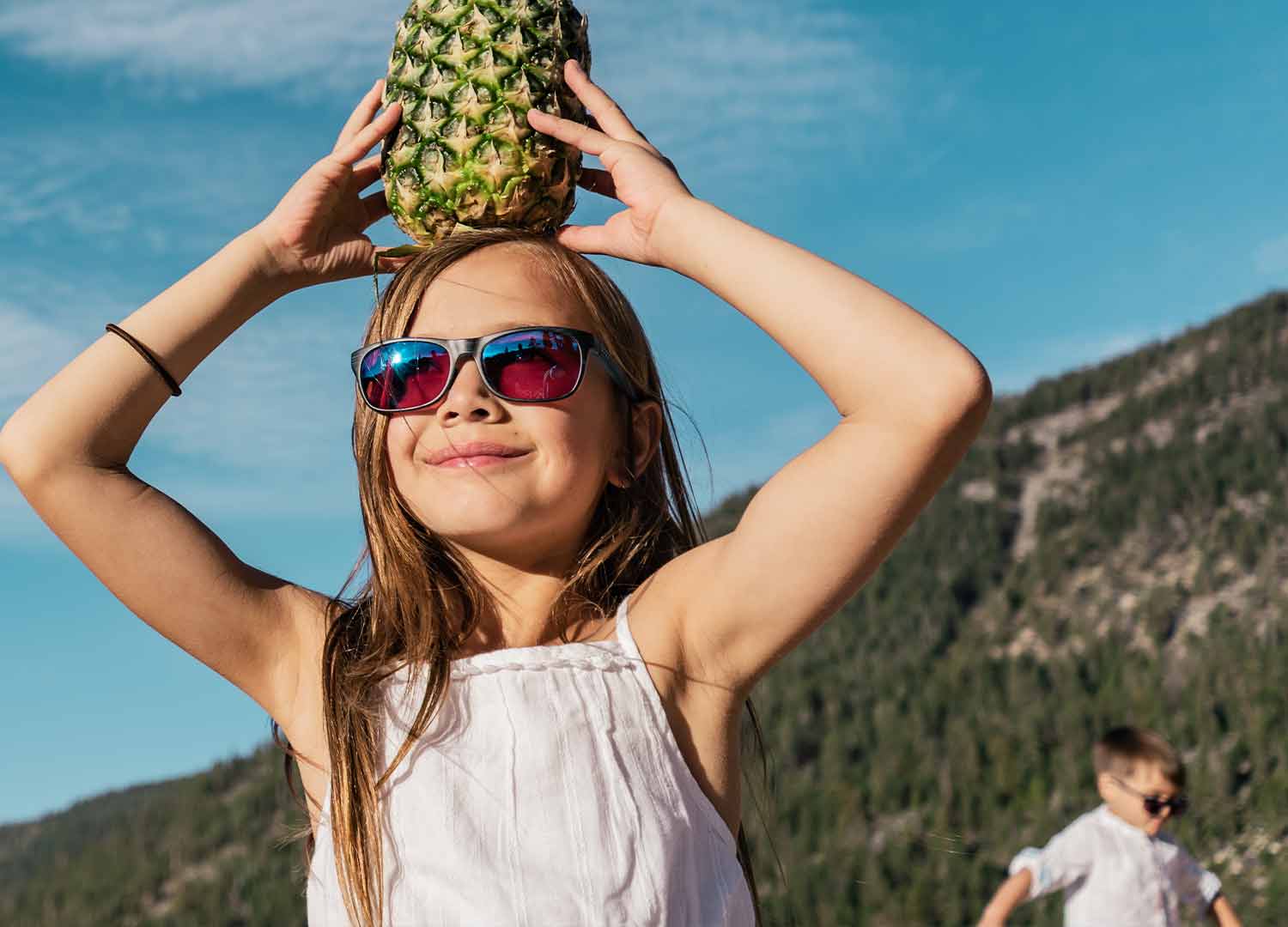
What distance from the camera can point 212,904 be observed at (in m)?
24.6

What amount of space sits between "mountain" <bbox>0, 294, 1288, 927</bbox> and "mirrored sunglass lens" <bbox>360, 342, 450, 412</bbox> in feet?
40.9

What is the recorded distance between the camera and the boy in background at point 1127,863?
6172mm

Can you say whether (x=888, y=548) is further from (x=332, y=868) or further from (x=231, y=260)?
(x=231, y=260)

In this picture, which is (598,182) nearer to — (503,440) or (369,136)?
(369,136)

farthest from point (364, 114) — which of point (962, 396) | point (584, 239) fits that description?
point (962, 396)

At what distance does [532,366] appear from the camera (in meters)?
2.29

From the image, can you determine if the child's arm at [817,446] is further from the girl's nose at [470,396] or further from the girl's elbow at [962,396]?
the girl's nose at [470,396]

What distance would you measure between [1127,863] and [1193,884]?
15.3 inches

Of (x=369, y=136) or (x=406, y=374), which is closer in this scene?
(x=406, y=374)

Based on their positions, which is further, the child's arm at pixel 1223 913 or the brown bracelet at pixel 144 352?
the child's arm at pixel 1223 913

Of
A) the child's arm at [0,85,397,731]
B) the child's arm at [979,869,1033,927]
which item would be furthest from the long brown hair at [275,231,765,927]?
the child's arm at [979,869,1033,927]

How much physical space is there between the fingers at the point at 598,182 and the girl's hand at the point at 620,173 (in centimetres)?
7

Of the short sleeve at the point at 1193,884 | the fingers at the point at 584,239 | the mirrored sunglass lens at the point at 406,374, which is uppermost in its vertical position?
the fingers at the point at 584,239

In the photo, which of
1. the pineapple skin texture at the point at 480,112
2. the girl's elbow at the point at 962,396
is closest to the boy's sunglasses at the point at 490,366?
the pineapple skin texture at the point at 480,112
